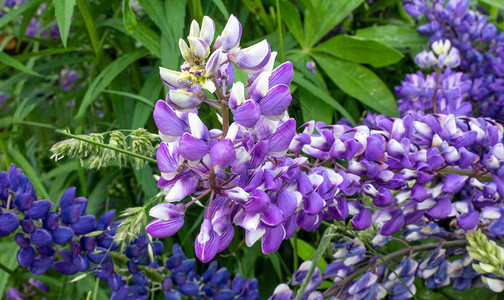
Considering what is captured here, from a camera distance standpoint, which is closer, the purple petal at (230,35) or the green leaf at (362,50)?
the purple petal at (230,35)

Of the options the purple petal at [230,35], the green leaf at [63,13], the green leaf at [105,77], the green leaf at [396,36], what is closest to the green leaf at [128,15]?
the green leaf at [63,13]

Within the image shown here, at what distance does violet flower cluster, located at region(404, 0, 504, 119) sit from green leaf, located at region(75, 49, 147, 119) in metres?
0.56

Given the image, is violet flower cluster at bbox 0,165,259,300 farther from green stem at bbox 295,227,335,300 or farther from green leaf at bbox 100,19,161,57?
green leaf at bbox 100,19,161,57

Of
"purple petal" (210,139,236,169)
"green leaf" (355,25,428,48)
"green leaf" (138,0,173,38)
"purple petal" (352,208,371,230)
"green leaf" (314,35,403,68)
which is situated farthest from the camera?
"green leaf" (355,25,428,48)

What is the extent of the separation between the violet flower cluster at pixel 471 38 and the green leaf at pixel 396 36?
0.03 meters

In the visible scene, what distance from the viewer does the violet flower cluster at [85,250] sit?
2.18 feet

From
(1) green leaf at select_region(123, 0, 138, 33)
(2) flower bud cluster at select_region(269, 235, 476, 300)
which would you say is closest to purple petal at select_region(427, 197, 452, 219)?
(2) flower bud cluster at select_region(269, 235, 476, 300)

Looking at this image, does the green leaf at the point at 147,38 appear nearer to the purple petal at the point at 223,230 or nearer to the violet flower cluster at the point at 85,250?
the violet flower cluster at the point at 85,250

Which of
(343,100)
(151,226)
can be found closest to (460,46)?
(343,100)

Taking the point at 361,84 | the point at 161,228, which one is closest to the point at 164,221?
the point at 161,228

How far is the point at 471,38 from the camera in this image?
1.03m

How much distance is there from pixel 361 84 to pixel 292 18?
0.19 m

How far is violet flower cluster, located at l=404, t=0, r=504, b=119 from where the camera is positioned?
0.98 m

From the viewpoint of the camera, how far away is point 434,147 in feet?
1.98
